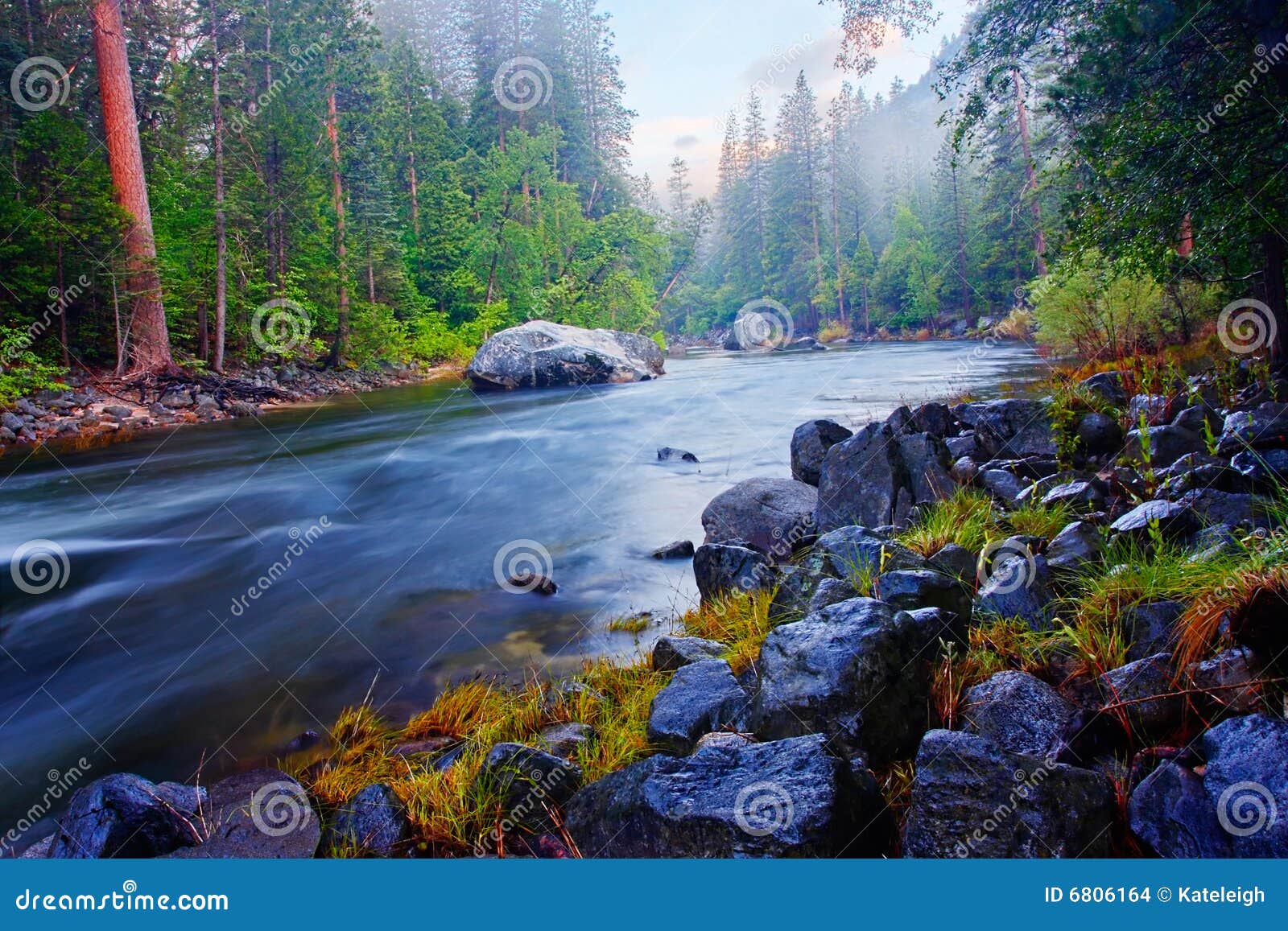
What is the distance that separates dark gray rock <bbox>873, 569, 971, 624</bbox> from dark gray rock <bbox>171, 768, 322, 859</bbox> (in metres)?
2.81

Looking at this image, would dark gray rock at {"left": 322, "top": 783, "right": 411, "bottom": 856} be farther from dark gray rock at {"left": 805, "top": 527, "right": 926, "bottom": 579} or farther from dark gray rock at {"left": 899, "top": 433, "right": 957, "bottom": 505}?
dark gray rock at {"left": 899, "top": 433, "right": 957, "bottom": 505}

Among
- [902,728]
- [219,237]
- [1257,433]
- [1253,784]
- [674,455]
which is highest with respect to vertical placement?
[219,237]

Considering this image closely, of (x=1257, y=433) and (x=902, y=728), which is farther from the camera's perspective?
(x=1257, y=433)

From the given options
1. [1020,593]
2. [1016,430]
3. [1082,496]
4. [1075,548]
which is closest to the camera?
[1020,593]

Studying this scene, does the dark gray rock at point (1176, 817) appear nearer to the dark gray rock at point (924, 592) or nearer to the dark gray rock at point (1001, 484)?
the dark gray rock at point (924, 592)

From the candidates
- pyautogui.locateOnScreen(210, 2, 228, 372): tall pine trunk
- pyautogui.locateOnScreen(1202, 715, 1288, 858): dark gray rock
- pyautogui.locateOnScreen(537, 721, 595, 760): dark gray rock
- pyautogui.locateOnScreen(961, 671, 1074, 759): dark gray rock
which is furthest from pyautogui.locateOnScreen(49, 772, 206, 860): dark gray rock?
pyautogui.locateOnScreen(210, 2, 228, 372): tall pine trunk

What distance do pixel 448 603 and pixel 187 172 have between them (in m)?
20.0

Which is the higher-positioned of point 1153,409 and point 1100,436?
point 1153,409

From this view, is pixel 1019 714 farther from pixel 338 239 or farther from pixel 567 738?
pixel 338 239

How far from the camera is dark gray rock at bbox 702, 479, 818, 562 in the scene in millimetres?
6418

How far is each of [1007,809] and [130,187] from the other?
19.4 m

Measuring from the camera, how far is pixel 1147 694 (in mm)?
2666

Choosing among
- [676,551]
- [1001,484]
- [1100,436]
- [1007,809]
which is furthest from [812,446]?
[1007,809]

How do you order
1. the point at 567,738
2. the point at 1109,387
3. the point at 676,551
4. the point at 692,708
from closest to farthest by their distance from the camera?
1. the point at 692,708
2. the point at 567,738
3. the point at 676,551
4. the point at 1109,387
